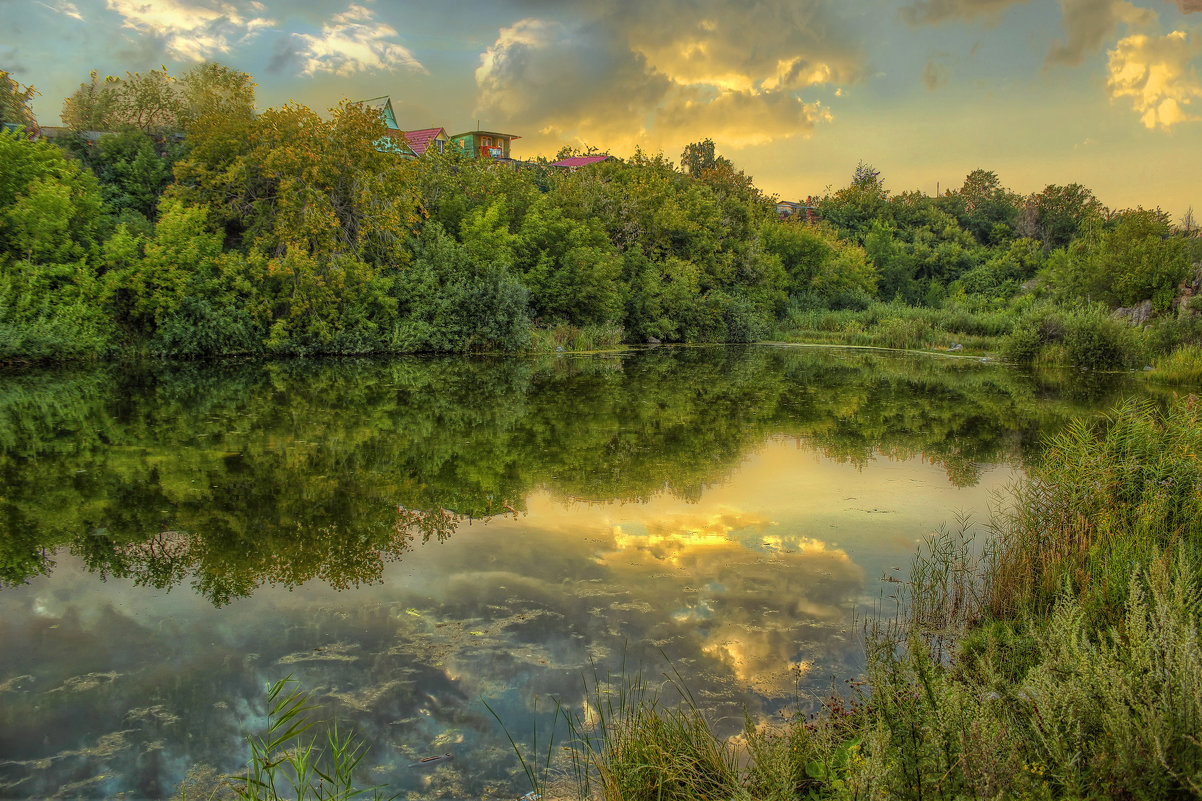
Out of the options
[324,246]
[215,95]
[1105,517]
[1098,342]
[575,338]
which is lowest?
[1105,517]

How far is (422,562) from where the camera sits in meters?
6.70

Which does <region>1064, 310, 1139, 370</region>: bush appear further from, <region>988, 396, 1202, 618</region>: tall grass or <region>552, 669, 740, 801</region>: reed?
<region>552, 669, 740, 801</region>: reed

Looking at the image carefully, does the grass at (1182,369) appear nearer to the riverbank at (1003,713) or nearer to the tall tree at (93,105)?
the riverbank at (1003,713)

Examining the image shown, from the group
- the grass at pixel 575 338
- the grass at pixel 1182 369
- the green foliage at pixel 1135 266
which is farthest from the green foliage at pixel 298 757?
the green foliage at pixel 1135 266

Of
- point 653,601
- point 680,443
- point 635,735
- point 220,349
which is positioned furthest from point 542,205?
point 635,735

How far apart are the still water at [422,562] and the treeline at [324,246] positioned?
889cm

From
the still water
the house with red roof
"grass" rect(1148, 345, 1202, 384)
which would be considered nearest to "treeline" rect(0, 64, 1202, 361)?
"grass" rect(1148, 345, 1202, 384)

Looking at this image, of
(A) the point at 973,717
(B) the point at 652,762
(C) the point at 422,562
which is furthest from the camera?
(C) the point at 422,562

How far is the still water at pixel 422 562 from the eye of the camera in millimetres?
4199

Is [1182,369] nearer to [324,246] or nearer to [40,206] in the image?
[324,246]

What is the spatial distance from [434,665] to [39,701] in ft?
7.25

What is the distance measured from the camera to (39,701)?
4.27 m

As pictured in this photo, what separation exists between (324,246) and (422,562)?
22.1m

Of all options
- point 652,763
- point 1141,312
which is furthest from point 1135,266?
point 652,763
